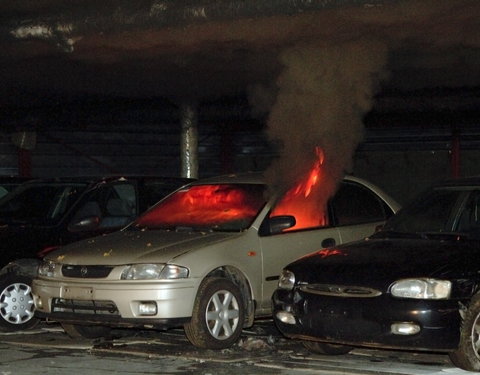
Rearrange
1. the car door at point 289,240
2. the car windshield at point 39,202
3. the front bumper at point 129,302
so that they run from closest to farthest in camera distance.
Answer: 1. the front bumper at point 129,302
2. the car door at point 289,240
3. the car windshield at point 39,202

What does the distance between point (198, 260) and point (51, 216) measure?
2.94 m

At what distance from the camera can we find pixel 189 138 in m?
15.0

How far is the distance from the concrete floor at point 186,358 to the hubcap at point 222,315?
0.55 feet

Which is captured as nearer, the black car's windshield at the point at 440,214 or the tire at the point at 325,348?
the tire at the point at 325,348

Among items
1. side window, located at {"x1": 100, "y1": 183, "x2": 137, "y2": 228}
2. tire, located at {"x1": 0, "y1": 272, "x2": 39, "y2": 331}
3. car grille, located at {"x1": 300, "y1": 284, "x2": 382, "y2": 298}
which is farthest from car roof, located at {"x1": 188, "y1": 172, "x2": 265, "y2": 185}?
car grille, located at {"x1": 300, "y1": 284, "x2": 382, "y2": 298}

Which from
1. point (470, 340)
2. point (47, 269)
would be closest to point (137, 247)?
point (47, 269)

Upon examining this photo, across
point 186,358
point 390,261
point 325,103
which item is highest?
point 325,103

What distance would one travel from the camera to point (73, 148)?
73.3 ft

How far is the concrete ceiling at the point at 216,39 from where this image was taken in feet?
30.7

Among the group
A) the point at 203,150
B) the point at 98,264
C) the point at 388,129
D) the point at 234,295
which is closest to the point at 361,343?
the point at 234,295

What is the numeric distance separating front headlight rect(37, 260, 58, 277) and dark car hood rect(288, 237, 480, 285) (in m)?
2.31

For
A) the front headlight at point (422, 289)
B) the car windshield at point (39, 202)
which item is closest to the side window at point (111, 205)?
the car windshield at point (39, 202)

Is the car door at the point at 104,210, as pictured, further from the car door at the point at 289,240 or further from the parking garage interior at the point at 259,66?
the car door at the point at 289,240

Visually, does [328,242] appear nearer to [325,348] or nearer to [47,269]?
[325,348]
